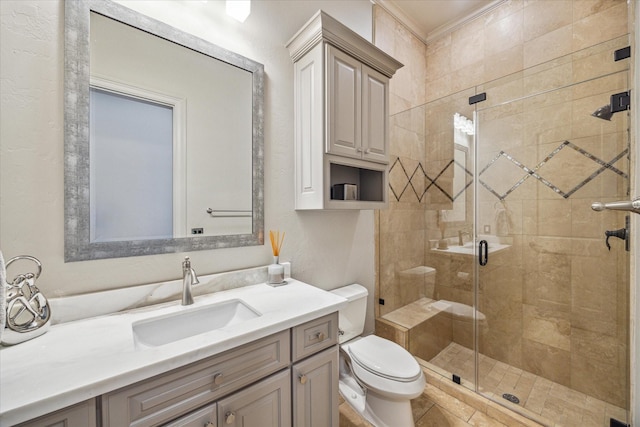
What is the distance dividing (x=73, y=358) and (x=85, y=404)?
0.53 ft

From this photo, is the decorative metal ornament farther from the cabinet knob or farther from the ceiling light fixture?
the ceiling light fixture

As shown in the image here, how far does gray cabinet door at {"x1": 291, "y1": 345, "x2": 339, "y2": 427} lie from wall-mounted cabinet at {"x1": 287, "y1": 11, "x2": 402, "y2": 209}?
74 cm

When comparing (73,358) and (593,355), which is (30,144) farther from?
(593,355)

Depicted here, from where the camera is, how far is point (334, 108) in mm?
1409

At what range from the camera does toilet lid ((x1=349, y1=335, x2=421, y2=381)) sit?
130cm

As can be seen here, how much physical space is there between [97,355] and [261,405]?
0.52 metres

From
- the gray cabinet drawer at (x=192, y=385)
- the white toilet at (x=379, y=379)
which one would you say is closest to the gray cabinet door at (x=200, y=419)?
the gray cabinet drawer at (x=192, y=385)

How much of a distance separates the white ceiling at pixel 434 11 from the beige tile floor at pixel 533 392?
285 centimetres

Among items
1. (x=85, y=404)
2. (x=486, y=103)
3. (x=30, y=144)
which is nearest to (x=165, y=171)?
(x=30, y=144)

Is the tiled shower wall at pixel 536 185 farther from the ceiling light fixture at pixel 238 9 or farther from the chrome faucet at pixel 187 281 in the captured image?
the chrome faucet at pixel 187 281

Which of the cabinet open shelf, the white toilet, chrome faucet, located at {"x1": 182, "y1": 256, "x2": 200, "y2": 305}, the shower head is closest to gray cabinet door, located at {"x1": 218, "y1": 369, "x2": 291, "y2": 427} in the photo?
chrome faucet, located at {"x1": 182, "y1": 256, "x2": 200, "y2": 305}

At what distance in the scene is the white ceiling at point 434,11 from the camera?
7.17ft

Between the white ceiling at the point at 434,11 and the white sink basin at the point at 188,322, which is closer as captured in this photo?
the white sink basin at the point at 188,322

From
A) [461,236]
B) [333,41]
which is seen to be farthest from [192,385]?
[461,236]
